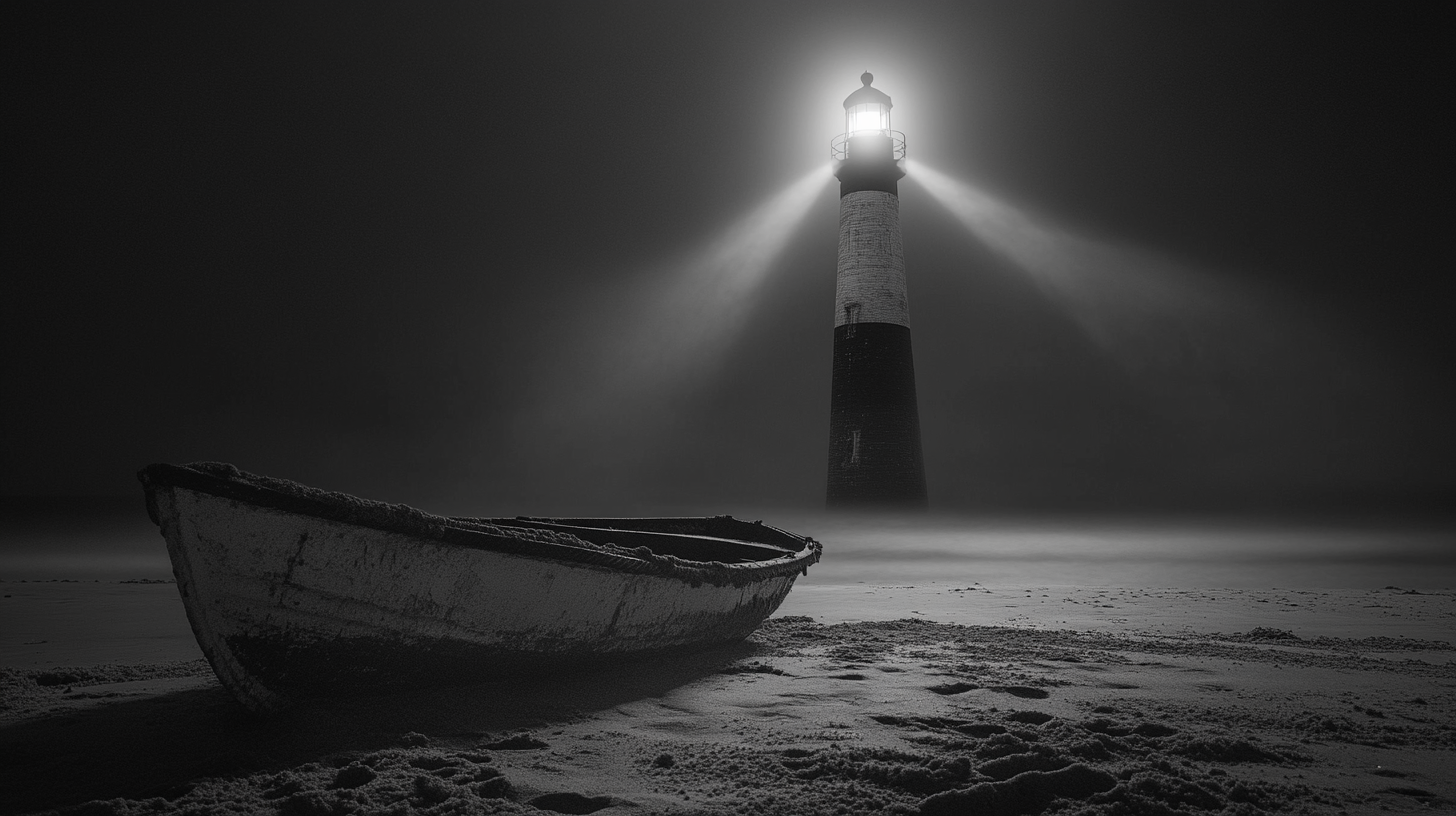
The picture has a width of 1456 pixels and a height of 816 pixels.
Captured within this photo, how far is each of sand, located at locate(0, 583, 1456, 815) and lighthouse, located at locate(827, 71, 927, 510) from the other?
14.5m

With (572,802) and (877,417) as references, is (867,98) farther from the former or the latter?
(572,802)

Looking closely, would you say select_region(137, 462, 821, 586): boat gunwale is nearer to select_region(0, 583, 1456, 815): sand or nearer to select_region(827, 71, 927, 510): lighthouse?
select_region(0, 583, 1456, 815): sand

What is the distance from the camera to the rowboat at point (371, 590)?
11.4 ft

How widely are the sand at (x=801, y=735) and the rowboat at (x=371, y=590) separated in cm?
25

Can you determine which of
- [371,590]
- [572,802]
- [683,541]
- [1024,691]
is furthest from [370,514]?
[683,541]

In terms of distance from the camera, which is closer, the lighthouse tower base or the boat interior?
the boat interior

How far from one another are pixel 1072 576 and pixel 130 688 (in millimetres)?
14562

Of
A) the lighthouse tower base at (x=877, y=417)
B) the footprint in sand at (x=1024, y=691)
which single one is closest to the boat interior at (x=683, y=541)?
the footprint in sand at (x=1024, y=691)

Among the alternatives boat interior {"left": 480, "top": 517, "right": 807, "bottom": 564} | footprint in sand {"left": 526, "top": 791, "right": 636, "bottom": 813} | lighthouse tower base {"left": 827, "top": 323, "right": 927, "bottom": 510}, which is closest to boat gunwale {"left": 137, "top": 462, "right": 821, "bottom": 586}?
footprint in sand {"left": 526, "top": 791, "right": 636, "bottom": 813}

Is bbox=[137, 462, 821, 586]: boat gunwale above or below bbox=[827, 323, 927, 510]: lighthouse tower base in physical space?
below

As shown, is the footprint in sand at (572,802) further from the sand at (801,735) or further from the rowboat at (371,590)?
the rowboat at (371,590)

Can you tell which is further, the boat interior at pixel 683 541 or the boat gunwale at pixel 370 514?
the boat interior at pixel 683 541

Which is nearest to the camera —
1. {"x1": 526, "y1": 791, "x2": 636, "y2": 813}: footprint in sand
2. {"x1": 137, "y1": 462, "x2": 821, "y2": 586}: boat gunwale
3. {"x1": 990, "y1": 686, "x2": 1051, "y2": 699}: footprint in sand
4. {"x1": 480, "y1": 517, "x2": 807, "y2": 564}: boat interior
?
{"x1": 526, "y1": 791, "x2": 636, "y2": 813}: footprint in sand

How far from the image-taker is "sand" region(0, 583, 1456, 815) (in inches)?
122
